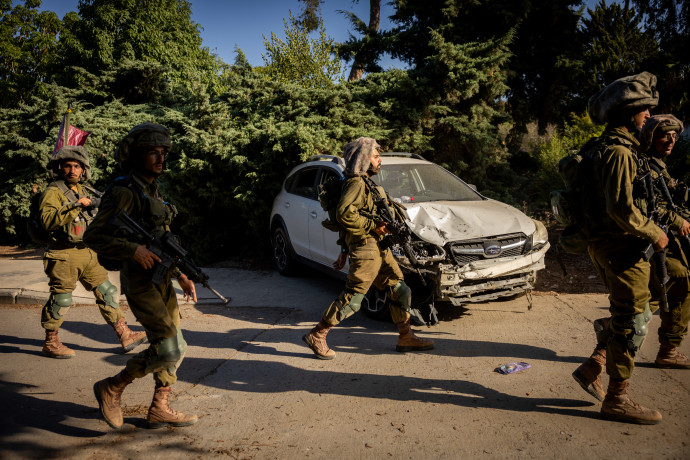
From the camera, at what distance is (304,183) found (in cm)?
691

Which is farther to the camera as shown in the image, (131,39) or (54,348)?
(131,39)

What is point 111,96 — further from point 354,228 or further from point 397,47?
point 354,228

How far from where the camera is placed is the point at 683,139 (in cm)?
876

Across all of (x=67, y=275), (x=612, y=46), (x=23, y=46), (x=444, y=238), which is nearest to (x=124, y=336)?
(x=67, y=275)

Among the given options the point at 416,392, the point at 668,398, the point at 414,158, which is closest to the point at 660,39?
the point at 414,158

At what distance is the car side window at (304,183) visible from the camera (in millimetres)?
6645

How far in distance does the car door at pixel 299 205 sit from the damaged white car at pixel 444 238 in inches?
A: 0.6

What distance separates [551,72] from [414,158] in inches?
358

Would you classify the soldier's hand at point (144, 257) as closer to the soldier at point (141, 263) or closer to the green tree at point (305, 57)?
the soldier at point (141, 263)

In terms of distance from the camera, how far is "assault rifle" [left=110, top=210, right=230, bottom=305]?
288cm

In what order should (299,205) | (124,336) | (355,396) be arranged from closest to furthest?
(355,396) < (124,336) < (299,205)

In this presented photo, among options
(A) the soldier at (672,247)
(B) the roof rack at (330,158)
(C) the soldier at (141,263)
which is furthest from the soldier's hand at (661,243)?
(B) the roof rack at (330,158)

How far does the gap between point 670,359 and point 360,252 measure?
2.66 meters

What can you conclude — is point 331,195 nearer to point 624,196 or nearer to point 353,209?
point 353,209
